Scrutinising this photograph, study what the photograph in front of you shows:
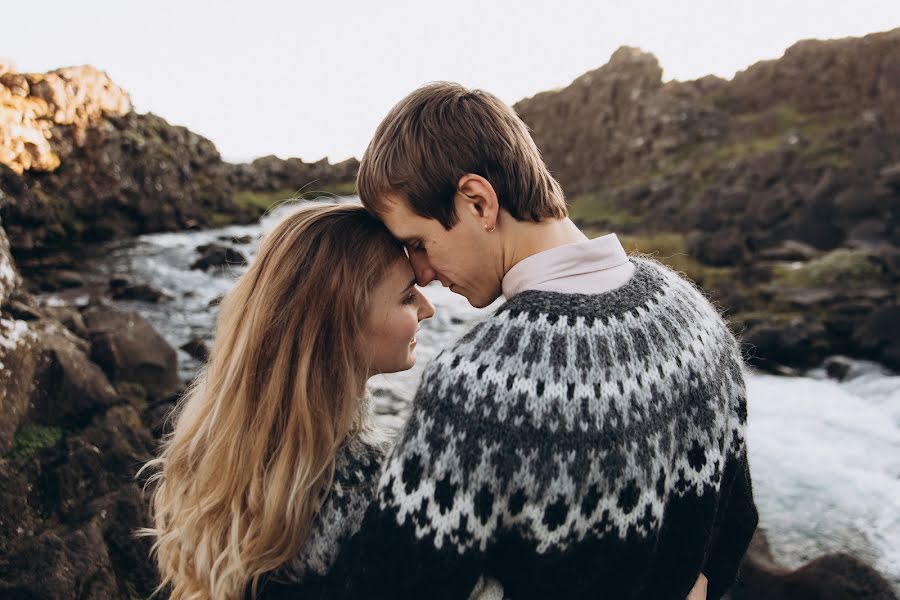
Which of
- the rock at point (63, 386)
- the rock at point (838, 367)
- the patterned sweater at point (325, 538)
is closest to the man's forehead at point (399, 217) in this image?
the patterned sweater at point (325, 538)

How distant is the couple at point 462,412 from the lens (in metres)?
1.45

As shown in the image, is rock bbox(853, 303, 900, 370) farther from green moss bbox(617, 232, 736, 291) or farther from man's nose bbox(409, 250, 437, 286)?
man's nose bbox(409, 250, 437, 286)

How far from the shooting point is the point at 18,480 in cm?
403

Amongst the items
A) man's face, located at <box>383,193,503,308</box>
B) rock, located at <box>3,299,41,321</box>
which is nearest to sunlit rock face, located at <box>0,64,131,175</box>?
rock, located at <box>3,299,41,321</box>

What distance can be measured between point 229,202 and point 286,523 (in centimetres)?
2944

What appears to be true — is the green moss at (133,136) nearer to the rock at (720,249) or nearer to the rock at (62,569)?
the rock at (720,249)

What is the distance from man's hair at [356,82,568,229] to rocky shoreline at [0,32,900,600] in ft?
10.4

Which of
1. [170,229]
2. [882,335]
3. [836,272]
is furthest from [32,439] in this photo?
[170,229]

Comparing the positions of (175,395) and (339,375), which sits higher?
(339,375)

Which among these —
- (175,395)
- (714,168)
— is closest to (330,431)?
(175,395)

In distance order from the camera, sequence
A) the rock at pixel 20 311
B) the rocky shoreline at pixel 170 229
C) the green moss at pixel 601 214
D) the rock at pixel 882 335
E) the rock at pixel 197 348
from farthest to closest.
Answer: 1. the green moss at pixel 601 214
2. the rock at pixel 882 335
3. the rock at pixel 197 348
4. the rock at pixel 20 311
5. the rocky shoreline at pixel 170 229

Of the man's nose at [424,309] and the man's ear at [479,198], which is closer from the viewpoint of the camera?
the man's ear at [479,198]

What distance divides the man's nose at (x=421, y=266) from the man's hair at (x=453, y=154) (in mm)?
242

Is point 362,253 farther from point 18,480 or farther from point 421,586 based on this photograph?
point 18,480
